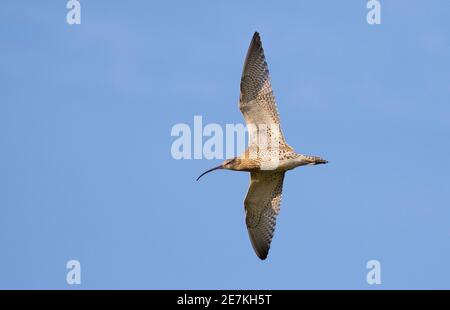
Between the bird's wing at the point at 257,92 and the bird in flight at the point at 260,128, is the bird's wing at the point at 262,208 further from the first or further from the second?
the bird's wing at the point at 257,92

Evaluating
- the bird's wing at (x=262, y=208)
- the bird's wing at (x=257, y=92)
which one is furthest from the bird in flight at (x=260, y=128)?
the bird's wing at (x=262, y=208)

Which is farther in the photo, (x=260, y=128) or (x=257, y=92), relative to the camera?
(x=260, y=128)

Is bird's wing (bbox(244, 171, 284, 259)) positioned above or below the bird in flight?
below

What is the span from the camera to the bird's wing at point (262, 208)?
4362 centimetres

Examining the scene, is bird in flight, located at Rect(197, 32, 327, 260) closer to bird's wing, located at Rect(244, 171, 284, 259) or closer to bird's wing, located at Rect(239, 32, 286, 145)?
bird's wing, located at Rect(239, 32, 286, 145)

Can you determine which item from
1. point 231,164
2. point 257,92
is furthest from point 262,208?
point 257,92

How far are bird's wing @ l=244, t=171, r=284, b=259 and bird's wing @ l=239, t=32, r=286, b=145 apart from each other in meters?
1.62

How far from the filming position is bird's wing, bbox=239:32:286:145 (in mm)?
42312

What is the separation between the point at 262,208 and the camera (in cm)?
4391

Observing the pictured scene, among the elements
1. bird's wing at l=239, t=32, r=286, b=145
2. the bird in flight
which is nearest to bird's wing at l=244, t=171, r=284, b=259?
the bird in flight

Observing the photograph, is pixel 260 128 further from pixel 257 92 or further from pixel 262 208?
pixel 262 208

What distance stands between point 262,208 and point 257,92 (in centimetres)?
340

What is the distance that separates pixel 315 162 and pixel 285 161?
0.80 m
